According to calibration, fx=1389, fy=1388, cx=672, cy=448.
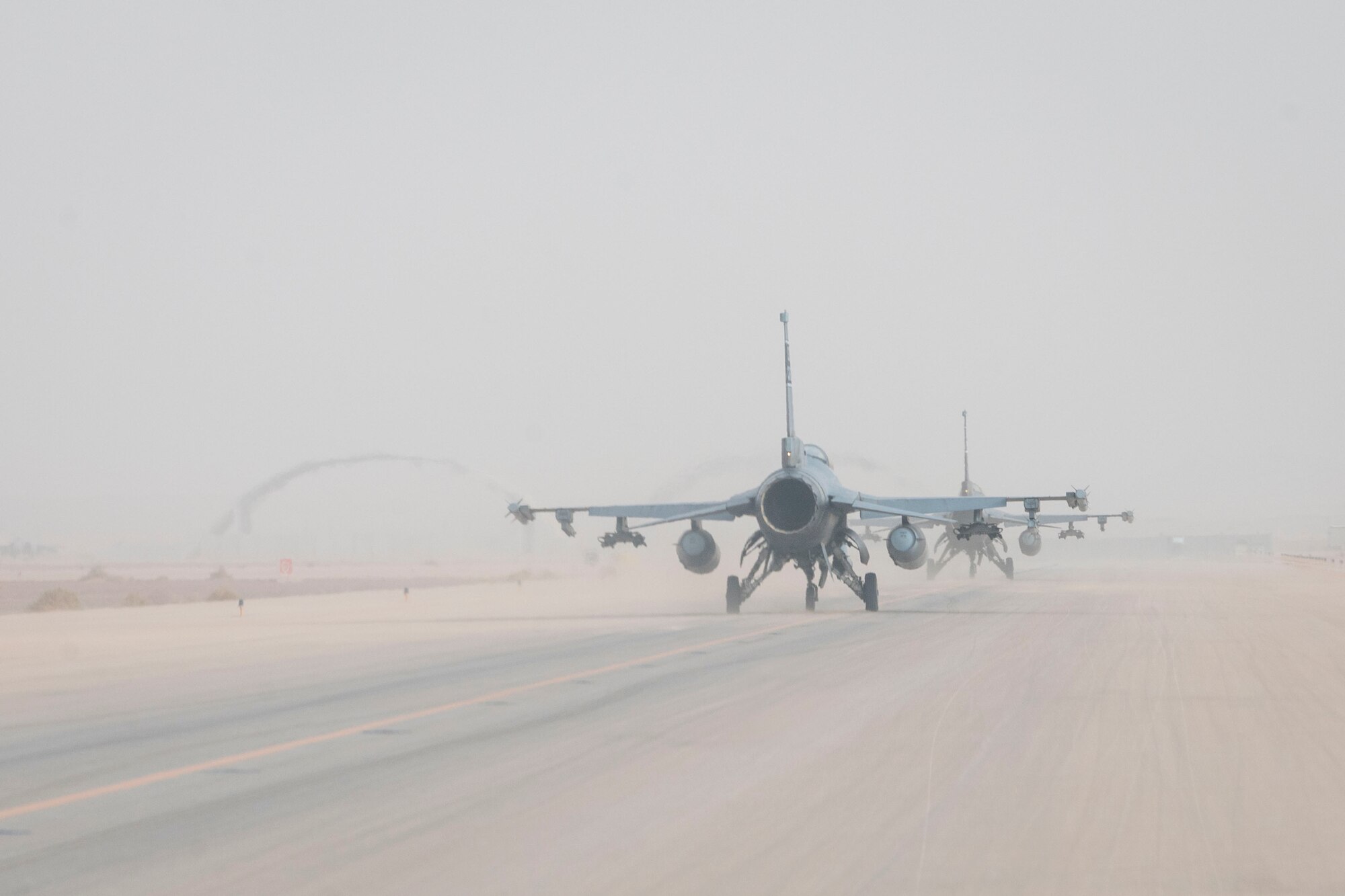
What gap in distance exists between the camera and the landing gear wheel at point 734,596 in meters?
34.4

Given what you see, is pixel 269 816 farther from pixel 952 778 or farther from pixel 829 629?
pixel 829 629

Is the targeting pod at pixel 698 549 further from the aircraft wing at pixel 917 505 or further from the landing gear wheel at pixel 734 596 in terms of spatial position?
the aircraft wing at pixel 917 505

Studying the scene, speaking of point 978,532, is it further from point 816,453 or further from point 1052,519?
point 1052,519

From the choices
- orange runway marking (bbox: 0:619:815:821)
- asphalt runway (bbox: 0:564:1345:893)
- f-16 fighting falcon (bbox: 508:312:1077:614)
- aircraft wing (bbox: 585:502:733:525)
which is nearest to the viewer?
asphalt runway (bbox: 0:564:1345:893)

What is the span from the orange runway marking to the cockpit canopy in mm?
15300

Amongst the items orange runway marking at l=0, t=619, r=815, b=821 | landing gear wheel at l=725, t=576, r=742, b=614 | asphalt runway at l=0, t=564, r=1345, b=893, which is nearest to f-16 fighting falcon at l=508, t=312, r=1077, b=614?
landing gear wheel at l=725, t=576, r=742, b=614

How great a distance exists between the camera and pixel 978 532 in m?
34.8

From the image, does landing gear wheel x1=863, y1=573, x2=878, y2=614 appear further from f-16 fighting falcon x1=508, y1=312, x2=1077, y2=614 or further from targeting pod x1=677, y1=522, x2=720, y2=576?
targeting pod x1=677, y1=522, x2=720, y2=576

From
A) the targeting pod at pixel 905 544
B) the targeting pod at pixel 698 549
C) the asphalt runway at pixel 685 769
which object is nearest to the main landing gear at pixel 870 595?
the targeting pod at pixel 905 544

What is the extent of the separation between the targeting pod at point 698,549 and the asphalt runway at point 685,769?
11.1m

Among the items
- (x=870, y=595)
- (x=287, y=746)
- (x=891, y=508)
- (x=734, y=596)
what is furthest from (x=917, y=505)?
(x=287, y=746)

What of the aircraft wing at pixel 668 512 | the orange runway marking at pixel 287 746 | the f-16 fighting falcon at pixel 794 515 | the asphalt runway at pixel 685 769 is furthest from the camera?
the aircraft wing at pixel 668 512

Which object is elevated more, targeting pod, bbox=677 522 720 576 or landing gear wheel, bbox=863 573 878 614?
targeting pod, bbox=677 522 720 576

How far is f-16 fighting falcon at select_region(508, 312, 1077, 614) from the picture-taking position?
32188mm
